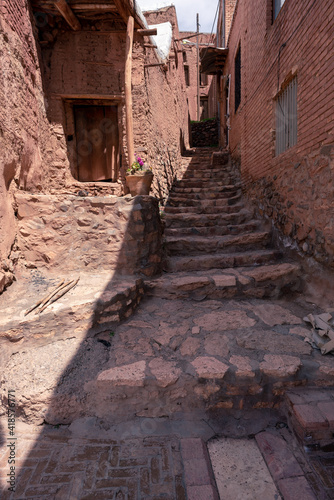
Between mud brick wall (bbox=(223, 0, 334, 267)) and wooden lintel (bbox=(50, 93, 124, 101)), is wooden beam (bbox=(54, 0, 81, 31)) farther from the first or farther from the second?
mud brick wall (bbox=(223, 0, 334, 267))

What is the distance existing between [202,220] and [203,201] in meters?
0.94

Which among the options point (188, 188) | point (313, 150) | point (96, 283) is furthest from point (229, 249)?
point (188, 188)

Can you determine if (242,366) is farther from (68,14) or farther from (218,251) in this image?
(68,14)

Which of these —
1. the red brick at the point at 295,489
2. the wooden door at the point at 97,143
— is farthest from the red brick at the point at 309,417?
the wooden door at the point at 97,143

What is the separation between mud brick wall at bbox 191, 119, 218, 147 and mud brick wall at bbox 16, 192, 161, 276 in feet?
42.3

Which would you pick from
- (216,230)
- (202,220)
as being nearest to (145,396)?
(216,230)

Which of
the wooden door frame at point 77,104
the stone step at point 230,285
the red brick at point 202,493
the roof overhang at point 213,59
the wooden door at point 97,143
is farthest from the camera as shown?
the roof overhang at point 213,59

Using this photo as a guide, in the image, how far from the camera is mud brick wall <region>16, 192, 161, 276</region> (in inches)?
138

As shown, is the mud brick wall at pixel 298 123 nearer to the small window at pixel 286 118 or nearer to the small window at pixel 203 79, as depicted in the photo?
the small window at pixel 286 118

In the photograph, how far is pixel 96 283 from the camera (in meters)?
3.36

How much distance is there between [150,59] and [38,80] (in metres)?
2.62

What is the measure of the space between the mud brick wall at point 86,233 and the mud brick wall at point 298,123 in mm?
2206

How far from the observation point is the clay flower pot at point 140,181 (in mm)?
4664

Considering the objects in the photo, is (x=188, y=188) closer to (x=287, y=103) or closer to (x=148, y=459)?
(x=287, y=103)
